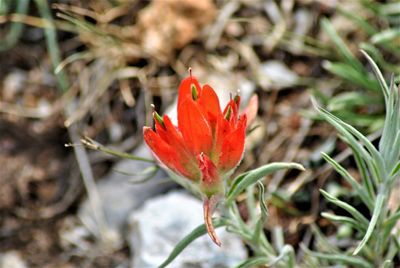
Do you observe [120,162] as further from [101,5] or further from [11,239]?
[101,5]

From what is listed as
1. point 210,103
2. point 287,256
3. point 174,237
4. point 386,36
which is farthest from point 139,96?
point 210,103

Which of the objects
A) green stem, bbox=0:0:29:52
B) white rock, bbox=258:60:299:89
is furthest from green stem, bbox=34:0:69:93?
white rock, bbox=258:60:299:89

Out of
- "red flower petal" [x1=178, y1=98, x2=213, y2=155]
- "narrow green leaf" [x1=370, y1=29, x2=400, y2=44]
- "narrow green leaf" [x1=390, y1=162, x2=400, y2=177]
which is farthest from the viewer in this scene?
"narrow green leaf" [x1=370, y1=29, x2=400, y2=44]

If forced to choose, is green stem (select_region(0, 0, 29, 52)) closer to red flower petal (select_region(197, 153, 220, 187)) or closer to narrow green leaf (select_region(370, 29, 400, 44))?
narrow green leaf (select_region(370, 29, 400, 44))

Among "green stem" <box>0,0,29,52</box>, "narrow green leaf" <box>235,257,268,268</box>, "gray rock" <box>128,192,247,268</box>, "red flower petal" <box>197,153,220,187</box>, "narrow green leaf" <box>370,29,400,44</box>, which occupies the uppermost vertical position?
"green stem" <box>0,0,29,52</box>

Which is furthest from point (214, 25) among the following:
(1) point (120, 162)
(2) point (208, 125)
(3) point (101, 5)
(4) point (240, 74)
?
(2) point (208, 125)

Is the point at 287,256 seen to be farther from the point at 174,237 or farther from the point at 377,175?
the point at 174,237

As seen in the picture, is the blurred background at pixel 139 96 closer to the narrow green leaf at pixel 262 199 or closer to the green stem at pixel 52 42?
the green stem at pixel 52 42
